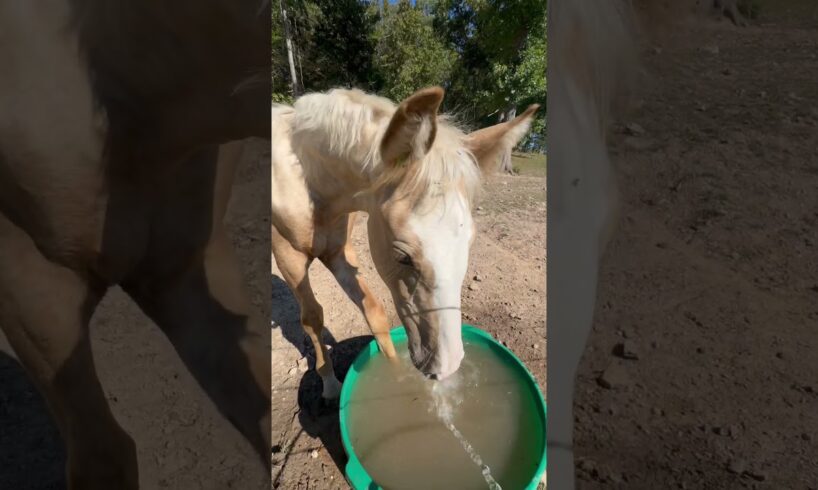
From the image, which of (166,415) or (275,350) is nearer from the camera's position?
(166,415)

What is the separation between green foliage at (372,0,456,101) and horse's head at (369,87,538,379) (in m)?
7.21

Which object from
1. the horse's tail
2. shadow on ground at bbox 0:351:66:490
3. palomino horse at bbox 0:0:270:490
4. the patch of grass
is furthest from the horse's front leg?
the patch of grass

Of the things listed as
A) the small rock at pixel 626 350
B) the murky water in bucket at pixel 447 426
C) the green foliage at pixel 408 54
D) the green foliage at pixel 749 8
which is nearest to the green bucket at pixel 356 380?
the murky water in bucket at pixel 447 426

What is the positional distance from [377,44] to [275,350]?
335 inches

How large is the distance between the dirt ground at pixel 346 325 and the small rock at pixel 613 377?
111 cm

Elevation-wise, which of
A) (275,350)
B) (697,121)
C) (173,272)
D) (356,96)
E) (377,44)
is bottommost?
(275,350)

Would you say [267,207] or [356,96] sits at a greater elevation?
[356,96]

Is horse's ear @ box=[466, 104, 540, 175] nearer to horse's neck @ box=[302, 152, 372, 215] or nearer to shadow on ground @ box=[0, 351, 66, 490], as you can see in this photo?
horse's neck @ box=[302, 152, 372, 215]

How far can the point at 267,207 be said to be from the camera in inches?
26.6

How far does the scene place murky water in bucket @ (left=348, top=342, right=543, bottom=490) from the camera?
1510 mm

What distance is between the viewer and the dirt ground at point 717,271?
0.63 m

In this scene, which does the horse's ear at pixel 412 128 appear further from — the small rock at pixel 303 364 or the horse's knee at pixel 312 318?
the small rock at pixel 303 364

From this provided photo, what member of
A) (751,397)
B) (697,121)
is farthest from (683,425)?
(697,121)

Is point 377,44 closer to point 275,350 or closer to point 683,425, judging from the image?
point 275,350
